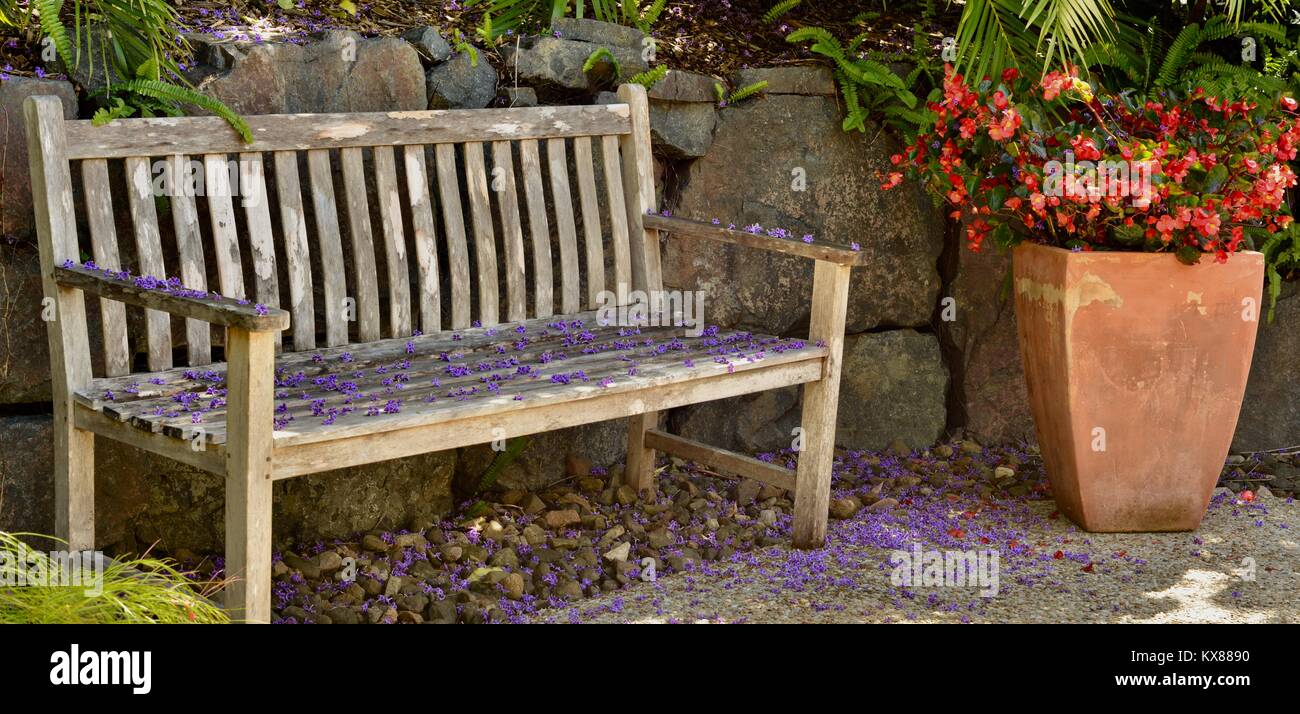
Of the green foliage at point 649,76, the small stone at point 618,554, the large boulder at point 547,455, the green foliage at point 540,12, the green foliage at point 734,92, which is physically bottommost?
the small stone at point 618,554

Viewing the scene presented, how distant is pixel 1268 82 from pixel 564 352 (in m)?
2.40

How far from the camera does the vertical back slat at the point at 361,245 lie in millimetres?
3484

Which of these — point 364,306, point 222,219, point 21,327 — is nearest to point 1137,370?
point 364,306

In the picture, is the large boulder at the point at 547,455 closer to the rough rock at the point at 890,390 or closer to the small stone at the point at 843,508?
the small stone at the point at 843,508

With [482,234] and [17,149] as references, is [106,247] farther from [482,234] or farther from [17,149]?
[482,234]

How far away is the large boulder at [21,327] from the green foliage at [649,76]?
66.5 inches

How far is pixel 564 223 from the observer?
12.8 ft

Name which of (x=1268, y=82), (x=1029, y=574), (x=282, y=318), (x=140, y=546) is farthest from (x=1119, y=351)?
(x=140, y=546)

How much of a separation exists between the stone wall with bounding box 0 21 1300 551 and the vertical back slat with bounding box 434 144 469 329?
274mm

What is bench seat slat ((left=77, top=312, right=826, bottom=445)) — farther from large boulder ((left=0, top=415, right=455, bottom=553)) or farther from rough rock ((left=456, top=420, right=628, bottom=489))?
rough rock ((left=456, top=420, right=628, bottom=489))

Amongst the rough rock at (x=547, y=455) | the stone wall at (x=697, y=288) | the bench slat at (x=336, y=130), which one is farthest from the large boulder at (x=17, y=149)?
the rough rock at (x=547, y=455)

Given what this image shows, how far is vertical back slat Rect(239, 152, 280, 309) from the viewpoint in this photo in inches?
130

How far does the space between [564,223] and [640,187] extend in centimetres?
27
